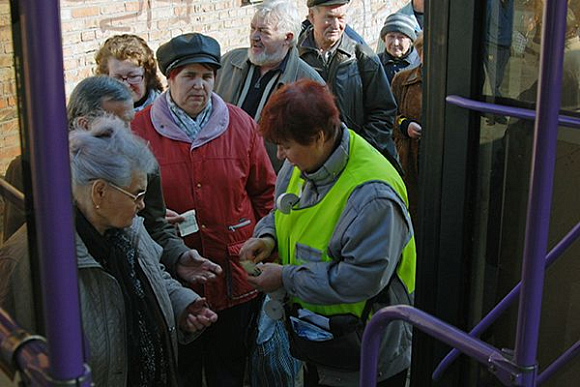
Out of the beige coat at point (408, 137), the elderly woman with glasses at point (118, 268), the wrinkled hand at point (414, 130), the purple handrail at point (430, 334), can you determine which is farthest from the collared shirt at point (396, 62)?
the purple handrail at point (430, 334)

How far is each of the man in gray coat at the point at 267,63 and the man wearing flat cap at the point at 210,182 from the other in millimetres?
663

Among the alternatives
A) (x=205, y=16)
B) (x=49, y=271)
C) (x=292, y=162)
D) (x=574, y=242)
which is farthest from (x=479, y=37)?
(x=205, y=16)

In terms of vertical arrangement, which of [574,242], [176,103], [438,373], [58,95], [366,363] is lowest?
[438,373]

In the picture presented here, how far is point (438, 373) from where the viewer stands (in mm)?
2400

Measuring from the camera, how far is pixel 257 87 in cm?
419

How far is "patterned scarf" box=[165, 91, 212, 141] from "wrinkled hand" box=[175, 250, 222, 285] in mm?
509

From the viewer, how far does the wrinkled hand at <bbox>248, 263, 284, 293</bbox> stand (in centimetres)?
282

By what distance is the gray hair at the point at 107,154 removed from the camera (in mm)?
2375

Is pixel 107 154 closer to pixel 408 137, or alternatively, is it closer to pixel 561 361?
pixel 561 361

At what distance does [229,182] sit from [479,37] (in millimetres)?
1392

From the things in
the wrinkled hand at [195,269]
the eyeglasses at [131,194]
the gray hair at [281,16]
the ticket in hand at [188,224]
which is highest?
the gray hair at [281,16]

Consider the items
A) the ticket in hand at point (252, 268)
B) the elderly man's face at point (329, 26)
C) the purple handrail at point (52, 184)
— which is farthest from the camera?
the elderly man's face at point (329, 26)

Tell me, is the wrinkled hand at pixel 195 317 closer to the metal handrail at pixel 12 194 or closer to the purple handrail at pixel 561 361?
the purple handrail at pixel 561 361

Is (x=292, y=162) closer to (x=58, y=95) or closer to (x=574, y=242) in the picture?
(x=574, y=242)
